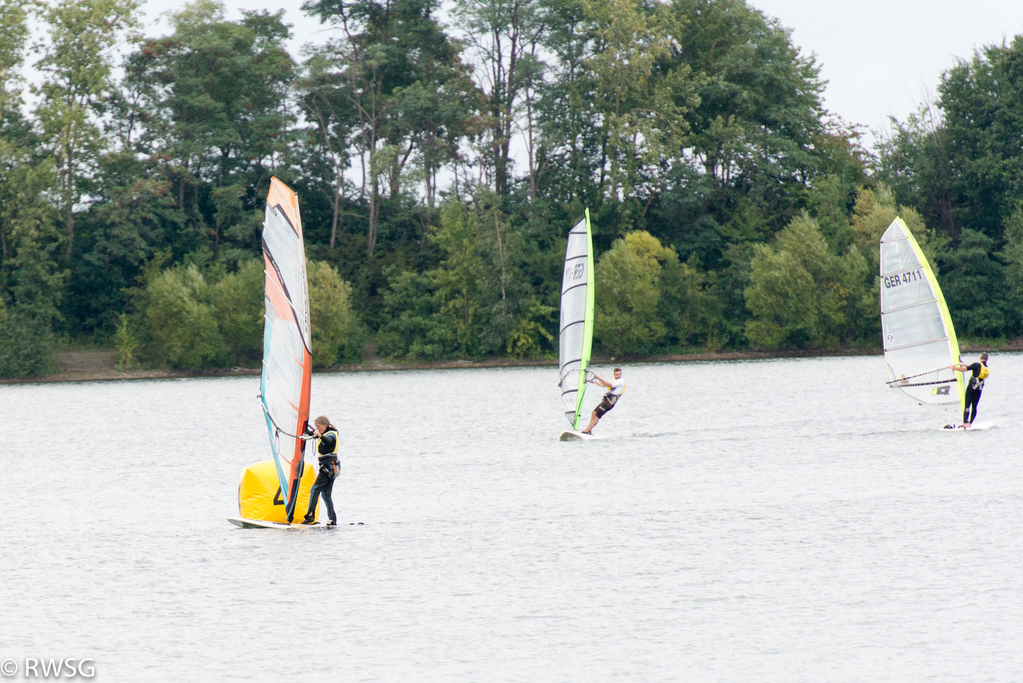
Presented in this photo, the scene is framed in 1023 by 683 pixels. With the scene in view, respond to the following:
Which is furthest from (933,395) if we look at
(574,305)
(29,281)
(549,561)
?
(29,281)

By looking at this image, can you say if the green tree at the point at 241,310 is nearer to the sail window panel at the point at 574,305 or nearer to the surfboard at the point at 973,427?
the sail window panel at the point at 574,305

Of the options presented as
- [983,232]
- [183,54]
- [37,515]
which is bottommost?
[37,515]

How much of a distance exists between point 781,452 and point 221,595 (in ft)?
52.6

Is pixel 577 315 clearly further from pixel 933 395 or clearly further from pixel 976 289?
pixel 976 289

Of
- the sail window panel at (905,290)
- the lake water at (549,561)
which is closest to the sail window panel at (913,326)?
the sail window panel at (905,290)

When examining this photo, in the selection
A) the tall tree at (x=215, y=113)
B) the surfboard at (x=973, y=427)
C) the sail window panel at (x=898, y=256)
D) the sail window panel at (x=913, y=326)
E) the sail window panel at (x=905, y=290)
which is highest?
the tall tree at (x=215, y=113)

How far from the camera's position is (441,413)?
42312mm

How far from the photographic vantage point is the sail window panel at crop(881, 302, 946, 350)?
1144 inches

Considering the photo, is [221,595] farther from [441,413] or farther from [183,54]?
[183,54]

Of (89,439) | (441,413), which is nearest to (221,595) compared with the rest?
(89,439)

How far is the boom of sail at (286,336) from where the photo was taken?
17078 millimetres

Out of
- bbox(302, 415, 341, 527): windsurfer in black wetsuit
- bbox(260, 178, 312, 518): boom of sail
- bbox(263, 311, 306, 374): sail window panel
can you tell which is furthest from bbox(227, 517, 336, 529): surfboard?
bbox(263, 311, 306, 374): sail window panel

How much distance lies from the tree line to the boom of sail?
175 ft

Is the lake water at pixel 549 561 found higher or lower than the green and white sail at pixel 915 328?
lower
